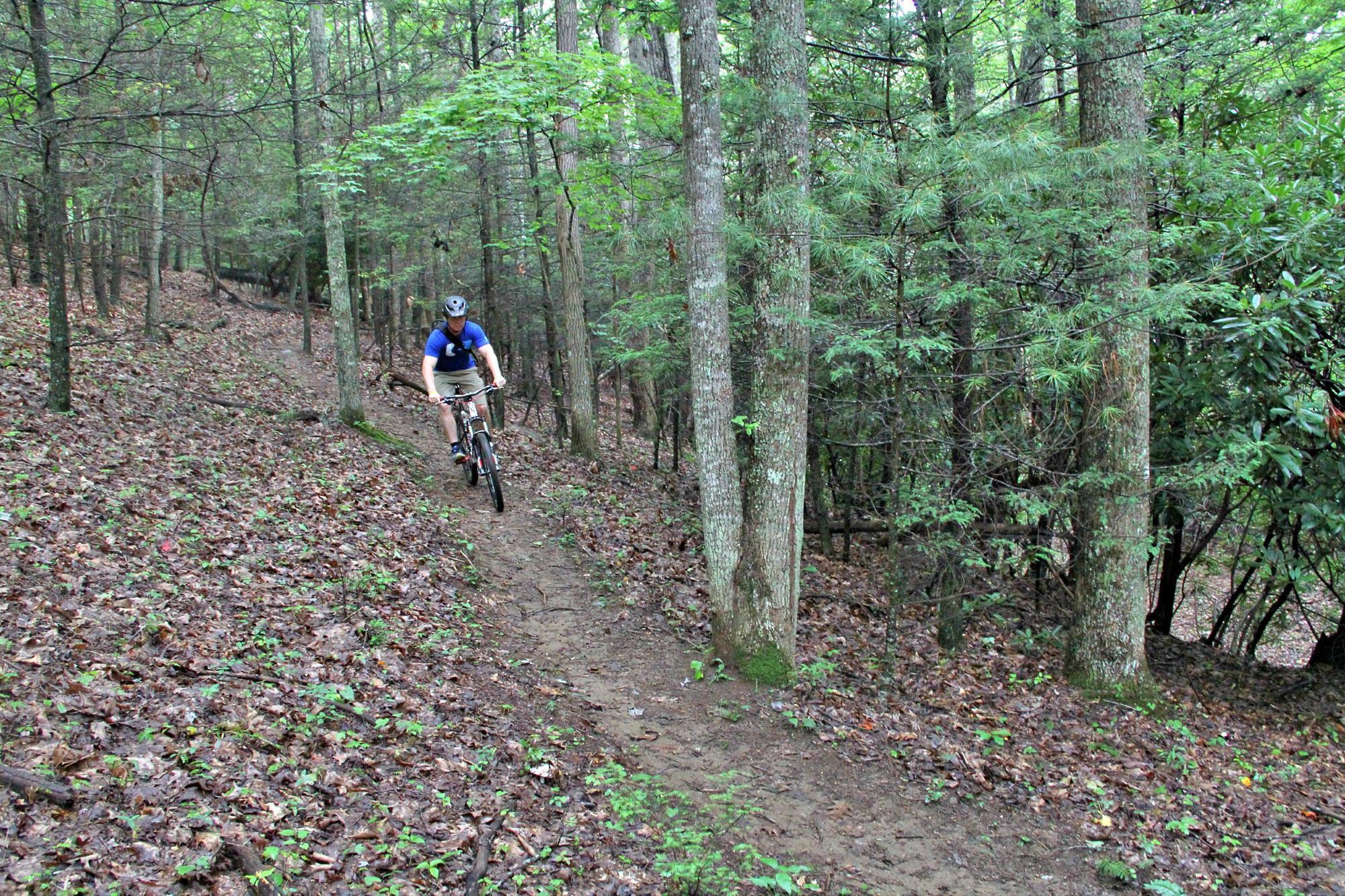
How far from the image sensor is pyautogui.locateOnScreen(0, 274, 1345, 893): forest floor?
3.76 meters

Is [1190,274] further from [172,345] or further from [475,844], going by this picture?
[172,345]

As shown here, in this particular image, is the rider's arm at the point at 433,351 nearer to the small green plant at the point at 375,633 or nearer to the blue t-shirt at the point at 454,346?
the blue t-shirt at the point at 454,346

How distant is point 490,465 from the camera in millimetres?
9711

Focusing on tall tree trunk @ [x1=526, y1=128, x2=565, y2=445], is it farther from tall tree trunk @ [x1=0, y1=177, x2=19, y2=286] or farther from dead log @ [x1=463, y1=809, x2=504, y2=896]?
tall tree trunk @ [x1=0, y1=177, x2=19, y2=286]

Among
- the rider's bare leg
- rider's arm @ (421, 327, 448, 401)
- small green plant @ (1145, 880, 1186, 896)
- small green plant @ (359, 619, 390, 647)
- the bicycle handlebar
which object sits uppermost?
rider's arm @ (421, 327, 448, 401)

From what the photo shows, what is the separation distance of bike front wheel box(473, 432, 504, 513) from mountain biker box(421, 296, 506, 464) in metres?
0.35

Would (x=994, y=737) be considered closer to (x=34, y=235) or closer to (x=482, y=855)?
(x=482, y=855)

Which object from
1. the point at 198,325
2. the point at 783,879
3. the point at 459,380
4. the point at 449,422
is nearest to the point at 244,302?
the point at 198,325

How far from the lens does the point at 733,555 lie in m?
6.36

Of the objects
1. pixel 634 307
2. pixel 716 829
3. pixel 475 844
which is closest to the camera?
pixel 475 844

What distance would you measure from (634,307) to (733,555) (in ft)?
13.3

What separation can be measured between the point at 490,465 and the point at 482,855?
20.5 feet

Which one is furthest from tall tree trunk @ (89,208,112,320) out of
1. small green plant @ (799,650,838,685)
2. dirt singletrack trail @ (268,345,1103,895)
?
small green plant @ (799,650,838,685)

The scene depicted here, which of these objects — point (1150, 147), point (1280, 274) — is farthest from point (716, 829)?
point (1280, 274)
